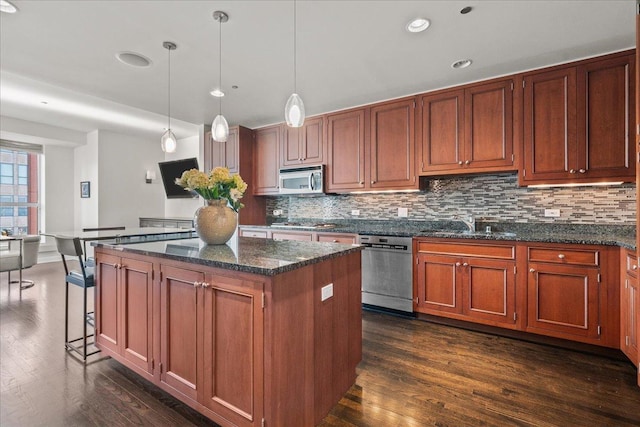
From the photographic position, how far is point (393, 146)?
358 cm

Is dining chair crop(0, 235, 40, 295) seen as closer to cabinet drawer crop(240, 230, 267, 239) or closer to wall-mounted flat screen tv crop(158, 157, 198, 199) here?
wall-mounted flat screen tv crop(158, 157, 198, 199)

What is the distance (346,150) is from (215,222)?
2394 mm

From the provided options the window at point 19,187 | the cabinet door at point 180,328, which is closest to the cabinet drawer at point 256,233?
the cabinet door at point 180,328

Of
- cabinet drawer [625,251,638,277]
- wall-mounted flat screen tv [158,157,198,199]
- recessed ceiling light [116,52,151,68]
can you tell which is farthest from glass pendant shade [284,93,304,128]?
wall-mounted flat screen tv [158,157,198,199]

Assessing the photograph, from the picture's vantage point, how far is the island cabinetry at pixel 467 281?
267 cm

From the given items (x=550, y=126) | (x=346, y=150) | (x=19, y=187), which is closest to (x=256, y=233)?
(x=346, y=150)

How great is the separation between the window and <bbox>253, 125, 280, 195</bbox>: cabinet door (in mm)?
4934

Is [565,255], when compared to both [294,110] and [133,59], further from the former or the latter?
[133,59]

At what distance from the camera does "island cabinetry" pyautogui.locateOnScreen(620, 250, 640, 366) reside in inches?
79.7

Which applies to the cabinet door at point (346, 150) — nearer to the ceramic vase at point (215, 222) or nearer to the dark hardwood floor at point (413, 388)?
the dark hardwood floor at point (413, 388)

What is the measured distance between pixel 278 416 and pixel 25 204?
756cm

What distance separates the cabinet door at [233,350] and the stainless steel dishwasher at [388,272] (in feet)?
6.33

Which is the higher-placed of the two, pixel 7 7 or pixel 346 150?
pixel 7 7

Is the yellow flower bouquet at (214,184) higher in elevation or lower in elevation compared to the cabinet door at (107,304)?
higher
